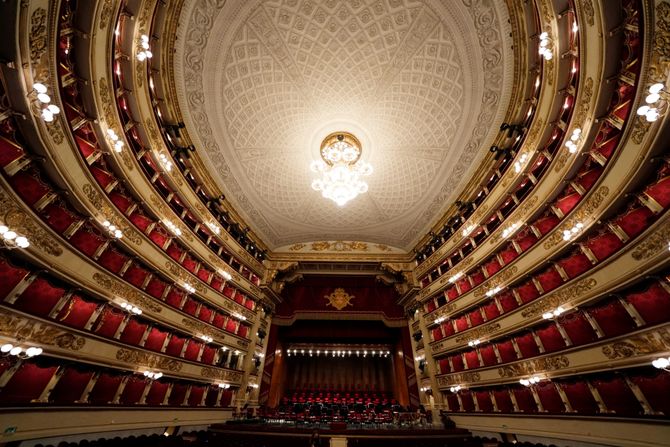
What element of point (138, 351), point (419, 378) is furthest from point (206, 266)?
point (419, 378)

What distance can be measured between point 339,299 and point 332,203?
23.2 ft

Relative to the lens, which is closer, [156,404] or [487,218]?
[156,404]

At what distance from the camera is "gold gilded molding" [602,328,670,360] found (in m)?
5.45

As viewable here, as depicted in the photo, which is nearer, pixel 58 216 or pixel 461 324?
pixel 58 216

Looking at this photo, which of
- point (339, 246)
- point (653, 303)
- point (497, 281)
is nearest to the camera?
point (653, 303)

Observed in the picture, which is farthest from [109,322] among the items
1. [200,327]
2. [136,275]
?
[200,327]

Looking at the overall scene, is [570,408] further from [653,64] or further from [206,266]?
[206,266]

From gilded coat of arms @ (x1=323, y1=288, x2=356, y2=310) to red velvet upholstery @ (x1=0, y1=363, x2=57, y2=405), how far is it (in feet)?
45.6

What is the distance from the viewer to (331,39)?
9.84 metres

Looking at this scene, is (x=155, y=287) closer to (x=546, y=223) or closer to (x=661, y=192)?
(x=546, y=223)

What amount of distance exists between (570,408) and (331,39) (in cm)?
1408

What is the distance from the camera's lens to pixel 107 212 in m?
7.95

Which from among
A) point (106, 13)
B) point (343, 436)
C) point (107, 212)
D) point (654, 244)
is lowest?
point (343, 436)

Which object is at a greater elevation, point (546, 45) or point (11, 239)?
point (546, 45)
